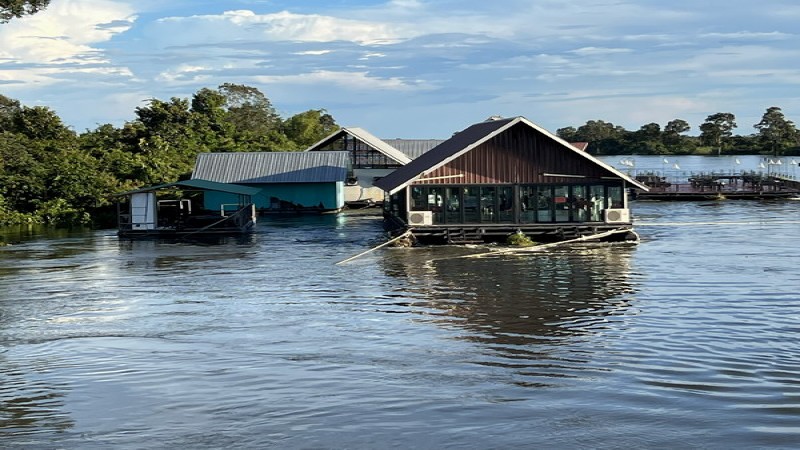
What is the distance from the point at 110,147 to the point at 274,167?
17885 mm

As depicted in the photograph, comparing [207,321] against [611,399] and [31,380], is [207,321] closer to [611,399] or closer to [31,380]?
[31,380]

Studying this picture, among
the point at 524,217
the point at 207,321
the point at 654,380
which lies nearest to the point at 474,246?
the point at 524,217

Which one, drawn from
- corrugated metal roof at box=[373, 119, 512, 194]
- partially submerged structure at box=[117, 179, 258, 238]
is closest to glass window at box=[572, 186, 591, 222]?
corrugated metal roof at box=[373, 119, 512, 194]

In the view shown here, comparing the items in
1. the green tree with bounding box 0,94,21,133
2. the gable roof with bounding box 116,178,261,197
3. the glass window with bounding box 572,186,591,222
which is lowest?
the glass window with bounding box 572,186,591,222

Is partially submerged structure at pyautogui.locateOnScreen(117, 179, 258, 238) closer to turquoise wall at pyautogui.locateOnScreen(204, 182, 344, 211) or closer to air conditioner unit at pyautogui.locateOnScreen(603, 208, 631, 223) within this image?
turquoise wall at pyautogui.locateOnScreen(204, 182, 344, 211)

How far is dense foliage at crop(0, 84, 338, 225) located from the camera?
60406mm

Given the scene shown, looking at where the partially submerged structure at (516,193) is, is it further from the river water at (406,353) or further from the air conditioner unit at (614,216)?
the river water at (406,353)

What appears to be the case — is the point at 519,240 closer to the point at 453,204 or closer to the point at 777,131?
the point at 453,204

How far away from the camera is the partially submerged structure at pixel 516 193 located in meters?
41.1

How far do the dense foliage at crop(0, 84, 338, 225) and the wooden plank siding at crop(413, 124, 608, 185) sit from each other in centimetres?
2760

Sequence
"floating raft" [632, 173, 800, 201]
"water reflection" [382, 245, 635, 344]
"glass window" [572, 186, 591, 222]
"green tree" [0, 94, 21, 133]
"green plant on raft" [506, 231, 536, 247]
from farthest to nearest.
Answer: "green tree" [0, 94, 21, 133], "floating raft" [632, 173, 800, 201], "glass window" [572, 186, 591, 222], "green plant on raft" [506, 231, 536, 247], "water reflection" [382, 245, 635, 344]

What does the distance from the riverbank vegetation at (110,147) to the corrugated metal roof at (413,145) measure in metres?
10.7

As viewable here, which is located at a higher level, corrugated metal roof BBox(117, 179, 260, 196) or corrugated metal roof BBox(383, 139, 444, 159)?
corrugated metal roof BBox(383, 139, 444, 159)

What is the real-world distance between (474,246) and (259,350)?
21.9 meters
